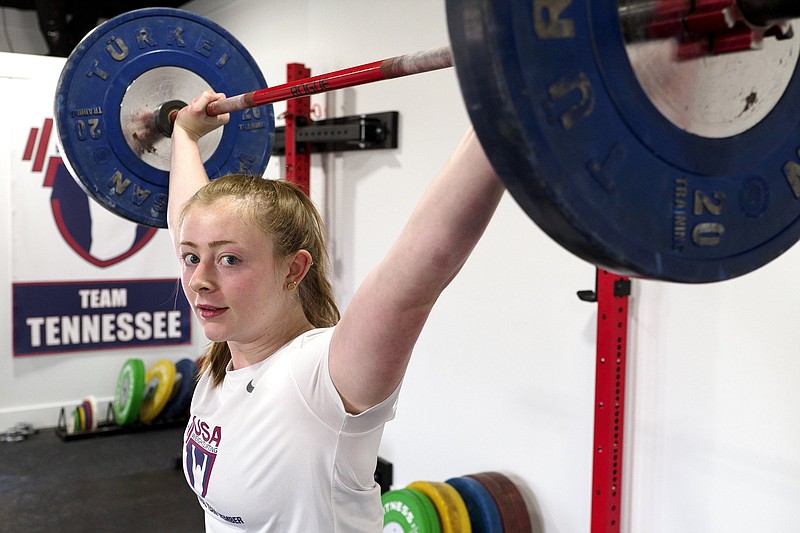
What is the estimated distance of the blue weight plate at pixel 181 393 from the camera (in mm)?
5273

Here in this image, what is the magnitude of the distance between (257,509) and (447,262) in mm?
540

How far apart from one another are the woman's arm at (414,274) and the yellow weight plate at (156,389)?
4.43 metres

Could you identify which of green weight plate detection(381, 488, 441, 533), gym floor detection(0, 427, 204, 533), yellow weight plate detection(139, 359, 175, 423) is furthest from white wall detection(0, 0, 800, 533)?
yellow weight plate detection(139, 359, 175, 423)

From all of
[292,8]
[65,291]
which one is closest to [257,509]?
[292,8]

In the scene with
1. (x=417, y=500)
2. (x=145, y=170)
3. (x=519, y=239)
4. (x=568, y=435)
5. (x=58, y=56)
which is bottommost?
(x=417, y=500)

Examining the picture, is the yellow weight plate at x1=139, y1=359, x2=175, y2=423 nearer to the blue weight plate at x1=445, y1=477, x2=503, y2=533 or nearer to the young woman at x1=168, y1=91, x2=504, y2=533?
the blue weight plate at x1=445, y1=477, x2=503, y2=533

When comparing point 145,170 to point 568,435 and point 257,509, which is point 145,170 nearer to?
point 257,509

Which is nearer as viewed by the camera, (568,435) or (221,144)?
(221,144)

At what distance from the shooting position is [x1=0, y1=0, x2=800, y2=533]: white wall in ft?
7.06

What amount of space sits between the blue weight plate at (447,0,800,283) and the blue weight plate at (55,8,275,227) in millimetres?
1474

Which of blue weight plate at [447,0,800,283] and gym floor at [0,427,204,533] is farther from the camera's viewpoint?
gym floor at [0,427,204,533]

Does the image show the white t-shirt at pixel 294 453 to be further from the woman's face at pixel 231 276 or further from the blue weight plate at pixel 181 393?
the blue weight plate at pixel 181 393

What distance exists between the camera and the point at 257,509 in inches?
43.9

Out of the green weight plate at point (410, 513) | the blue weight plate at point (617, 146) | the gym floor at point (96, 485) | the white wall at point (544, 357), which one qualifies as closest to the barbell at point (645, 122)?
the blue weight plate at point (617, 146)
